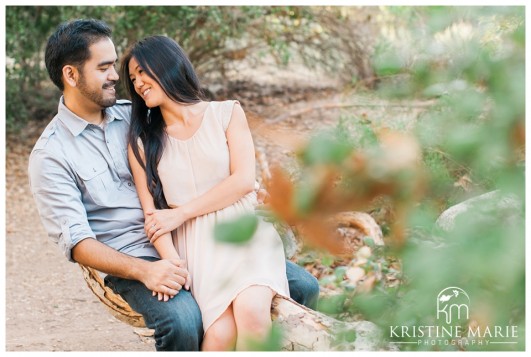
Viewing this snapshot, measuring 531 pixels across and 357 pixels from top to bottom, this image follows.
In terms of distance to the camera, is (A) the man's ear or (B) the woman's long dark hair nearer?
(B) the woman's long dark hair

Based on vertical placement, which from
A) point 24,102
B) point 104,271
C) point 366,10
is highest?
point 366,10

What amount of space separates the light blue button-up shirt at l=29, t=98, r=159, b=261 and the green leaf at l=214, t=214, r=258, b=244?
1820 millimetres

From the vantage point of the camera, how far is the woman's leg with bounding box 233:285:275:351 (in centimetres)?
244

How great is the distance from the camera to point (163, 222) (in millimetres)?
2619

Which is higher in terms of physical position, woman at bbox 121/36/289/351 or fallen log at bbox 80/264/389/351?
woman at bbox 121/36/289/351

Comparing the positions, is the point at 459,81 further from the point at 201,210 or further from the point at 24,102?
the point at 24,102

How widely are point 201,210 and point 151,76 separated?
0.50 metres

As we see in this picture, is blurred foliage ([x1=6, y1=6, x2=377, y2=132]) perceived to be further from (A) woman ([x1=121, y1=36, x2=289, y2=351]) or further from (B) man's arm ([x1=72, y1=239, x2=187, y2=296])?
(B) man's arm ([x1=72, y1=239, x2=187, y2=296])

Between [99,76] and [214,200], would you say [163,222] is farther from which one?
[99,76]

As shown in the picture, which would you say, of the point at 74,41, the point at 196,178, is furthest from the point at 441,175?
the point at 74,41

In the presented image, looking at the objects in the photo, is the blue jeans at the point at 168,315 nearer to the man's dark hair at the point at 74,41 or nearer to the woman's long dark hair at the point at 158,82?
the woman's long dark hair at the point at 158,82

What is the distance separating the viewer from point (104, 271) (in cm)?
259

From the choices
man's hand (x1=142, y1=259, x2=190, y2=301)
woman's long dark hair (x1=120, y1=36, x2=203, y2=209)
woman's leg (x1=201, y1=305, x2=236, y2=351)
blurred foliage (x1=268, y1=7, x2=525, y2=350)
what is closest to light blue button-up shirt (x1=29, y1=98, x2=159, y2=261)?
woman's long dark hair (x1=120, y1=36, x2=203, y2=209)
